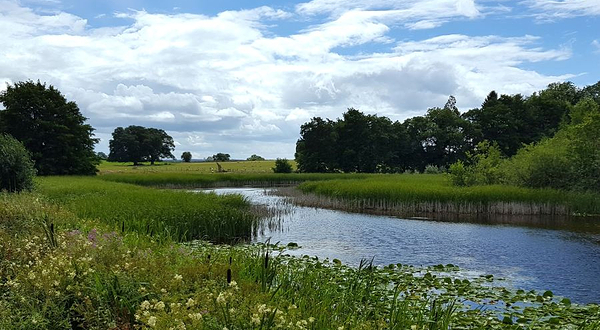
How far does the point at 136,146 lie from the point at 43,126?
6171cm

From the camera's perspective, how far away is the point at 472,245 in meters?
19.9

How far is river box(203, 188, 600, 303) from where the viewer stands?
14.5m

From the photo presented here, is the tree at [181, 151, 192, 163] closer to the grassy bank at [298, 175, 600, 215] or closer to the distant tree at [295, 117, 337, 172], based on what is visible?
the distant tree at [295, 117, 337, 172]

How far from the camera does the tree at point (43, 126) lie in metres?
48.2

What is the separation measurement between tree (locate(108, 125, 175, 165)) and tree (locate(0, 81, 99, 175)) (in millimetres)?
58061

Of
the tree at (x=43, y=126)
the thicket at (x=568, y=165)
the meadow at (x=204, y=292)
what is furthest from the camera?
the tree at (x=43, y=126)

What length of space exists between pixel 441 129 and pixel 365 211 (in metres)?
50.1

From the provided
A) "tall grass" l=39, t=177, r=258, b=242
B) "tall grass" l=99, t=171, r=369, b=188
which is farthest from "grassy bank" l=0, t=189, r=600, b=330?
"tall grass" l=99, t=171, r=369, b=188

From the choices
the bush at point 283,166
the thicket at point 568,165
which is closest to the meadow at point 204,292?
the thicket at point 568,165

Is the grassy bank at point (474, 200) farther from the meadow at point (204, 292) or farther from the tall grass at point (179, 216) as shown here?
the meadow at point (204, 292)

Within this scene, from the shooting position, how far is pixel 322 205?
36125 millimetres

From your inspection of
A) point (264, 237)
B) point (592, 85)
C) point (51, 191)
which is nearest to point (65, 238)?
point (264, 237)

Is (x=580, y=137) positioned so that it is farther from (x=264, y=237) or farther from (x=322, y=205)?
(x=264, y=237)

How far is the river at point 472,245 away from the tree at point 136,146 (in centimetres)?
9026
